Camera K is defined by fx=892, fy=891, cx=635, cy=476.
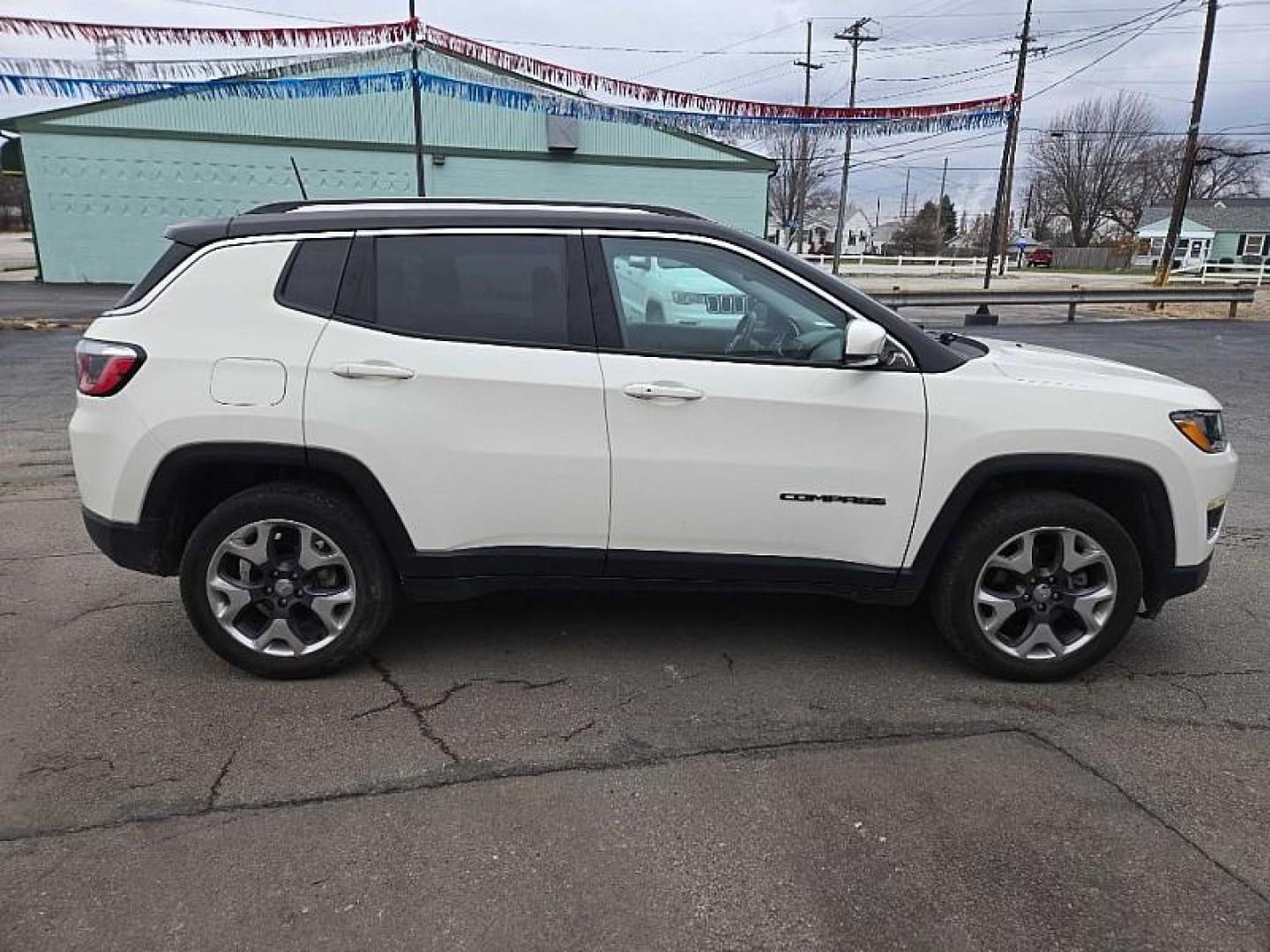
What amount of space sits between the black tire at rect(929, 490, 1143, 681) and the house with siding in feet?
235

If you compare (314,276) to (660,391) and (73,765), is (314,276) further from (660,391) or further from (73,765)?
(73,765)

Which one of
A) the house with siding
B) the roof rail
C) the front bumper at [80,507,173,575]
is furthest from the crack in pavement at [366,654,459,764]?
the house with siding

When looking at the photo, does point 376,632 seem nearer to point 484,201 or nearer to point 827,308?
point 484,201

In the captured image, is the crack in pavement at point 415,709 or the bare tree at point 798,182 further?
the bare tree at point 798,182

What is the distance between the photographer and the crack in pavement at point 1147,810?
247cm

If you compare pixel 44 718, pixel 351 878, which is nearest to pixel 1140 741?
pixel 351 878

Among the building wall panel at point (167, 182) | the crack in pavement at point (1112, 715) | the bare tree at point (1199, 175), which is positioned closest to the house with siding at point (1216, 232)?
the bare tree at point (1199, 175)

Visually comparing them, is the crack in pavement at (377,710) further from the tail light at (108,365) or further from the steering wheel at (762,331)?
the steering wheel at (762,331)

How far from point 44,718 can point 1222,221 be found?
82.4 meters

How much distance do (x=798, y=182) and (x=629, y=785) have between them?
207 feet

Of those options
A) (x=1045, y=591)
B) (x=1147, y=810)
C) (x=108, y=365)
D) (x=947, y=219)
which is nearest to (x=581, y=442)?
(x=108, y=365)

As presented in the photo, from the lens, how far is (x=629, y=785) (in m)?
2.91

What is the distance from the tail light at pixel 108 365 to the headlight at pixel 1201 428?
13.1ft

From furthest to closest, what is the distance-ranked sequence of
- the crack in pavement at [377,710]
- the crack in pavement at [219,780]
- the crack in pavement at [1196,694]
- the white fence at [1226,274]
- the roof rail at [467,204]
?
the white fence at [1226,274] < the roof rail at [467,204] < the crack in pavement at [1196,694] < the crack in pavement at [377,710] < the crack in pavement at [219,780]
